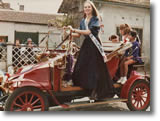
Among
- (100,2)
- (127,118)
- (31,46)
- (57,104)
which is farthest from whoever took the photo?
(100,2)

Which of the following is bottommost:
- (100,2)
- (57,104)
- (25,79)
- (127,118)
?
(127,118)

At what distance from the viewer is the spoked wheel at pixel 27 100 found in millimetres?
2379

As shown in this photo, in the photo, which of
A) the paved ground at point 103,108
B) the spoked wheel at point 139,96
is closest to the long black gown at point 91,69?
the paved ground at point 103,108

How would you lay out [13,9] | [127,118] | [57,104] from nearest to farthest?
[57,104] → [127,118] → [13,9]

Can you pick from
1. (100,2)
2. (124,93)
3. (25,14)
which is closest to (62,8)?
(25,14)

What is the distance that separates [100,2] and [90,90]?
6.99 ft

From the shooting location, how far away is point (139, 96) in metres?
3.29

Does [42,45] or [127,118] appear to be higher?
[42,45]

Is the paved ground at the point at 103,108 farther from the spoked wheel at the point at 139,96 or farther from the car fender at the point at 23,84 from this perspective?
the car fender at the point at 23,84

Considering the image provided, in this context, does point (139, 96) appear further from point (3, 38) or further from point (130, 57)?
point (3, 38)

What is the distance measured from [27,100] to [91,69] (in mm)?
945

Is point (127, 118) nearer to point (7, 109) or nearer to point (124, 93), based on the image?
point (124, 93)

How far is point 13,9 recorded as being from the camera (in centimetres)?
327

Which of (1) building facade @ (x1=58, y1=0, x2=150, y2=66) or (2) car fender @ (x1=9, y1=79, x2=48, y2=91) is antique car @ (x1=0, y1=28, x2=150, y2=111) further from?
(1) building facade @ (x1=58, y1=0, x2=150, y2=66)
